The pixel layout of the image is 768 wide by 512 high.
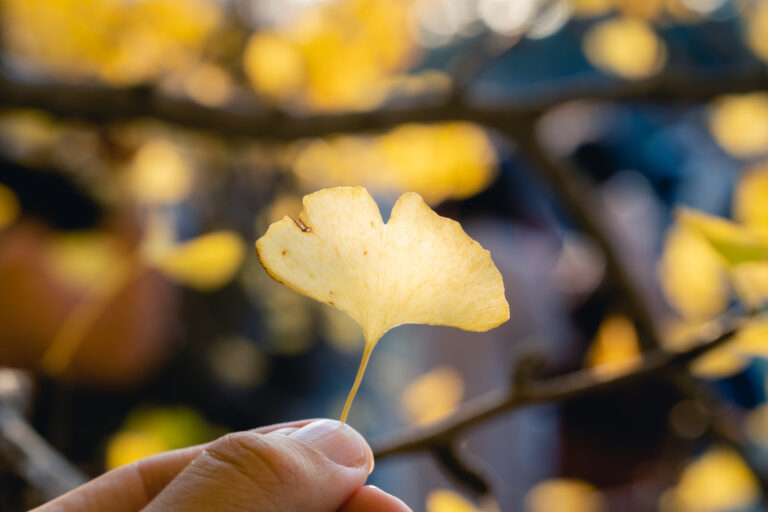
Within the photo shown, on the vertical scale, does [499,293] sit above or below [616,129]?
above

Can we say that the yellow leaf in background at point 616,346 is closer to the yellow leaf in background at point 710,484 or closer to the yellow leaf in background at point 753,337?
the yellow leaf in background at point 710,484

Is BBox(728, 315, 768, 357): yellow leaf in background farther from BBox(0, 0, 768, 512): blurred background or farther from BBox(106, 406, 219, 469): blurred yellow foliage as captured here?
BBox(106, 406, 219, 469): blurred yellow foliage

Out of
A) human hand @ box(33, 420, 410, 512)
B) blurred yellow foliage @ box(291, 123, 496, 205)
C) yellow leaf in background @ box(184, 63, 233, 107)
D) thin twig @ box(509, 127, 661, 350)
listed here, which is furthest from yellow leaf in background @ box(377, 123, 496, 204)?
human hand @ box(33, 420, 410, 512)

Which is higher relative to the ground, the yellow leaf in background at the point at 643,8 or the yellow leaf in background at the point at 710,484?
the yellow leaf in background at the point at 643,8

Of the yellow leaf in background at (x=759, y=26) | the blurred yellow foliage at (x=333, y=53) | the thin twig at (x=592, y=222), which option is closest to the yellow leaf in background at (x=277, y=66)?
the blurred yellow foliage at (x=333, y=53)

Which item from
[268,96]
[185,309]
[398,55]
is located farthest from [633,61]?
[185,309]

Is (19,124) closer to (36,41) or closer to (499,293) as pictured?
(36,41)

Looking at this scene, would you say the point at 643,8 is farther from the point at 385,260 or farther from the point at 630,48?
the point at 385,260
